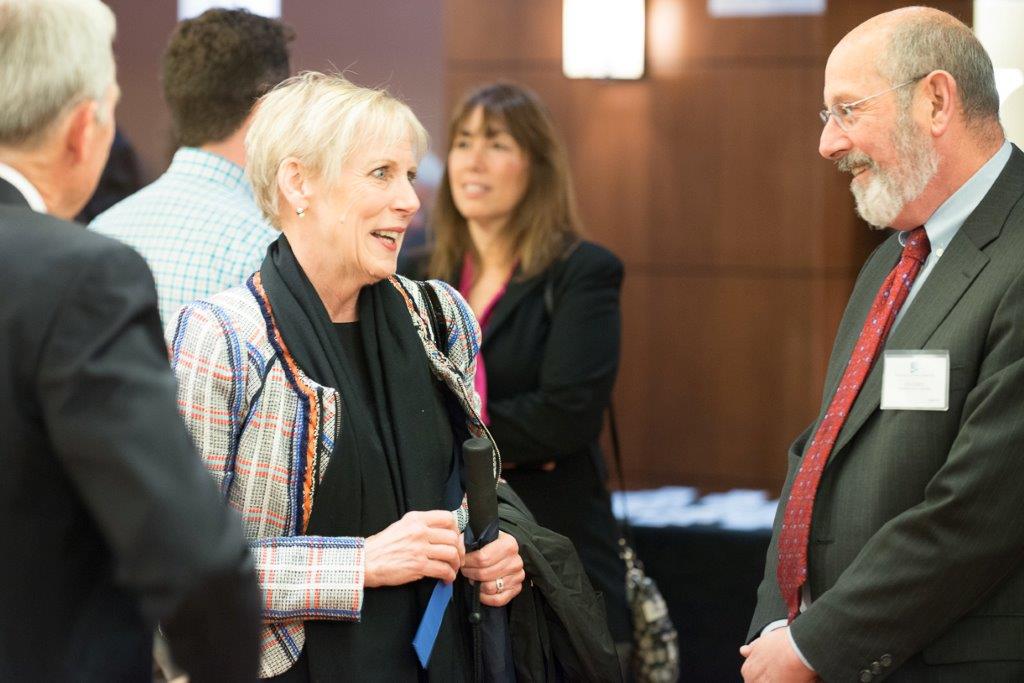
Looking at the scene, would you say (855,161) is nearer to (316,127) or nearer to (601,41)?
(316,127)

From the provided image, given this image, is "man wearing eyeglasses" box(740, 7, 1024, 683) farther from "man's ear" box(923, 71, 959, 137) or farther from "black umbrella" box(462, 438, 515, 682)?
"black umbrella" box(462, 438, 515, 682)

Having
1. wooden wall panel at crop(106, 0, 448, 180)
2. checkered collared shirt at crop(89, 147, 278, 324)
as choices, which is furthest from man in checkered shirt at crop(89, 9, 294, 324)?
wooden wall panel at crop(106, 0, 448, 180)

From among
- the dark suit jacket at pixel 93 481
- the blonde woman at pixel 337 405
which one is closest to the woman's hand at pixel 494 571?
the blonde woman at pixel 337 405

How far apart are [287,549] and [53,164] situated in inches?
30.2

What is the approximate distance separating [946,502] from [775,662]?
1.42 ft

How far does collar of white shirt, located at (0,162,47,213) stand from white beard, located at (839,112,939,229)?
1481 millimetres

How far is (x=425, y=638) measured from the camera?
2.06m

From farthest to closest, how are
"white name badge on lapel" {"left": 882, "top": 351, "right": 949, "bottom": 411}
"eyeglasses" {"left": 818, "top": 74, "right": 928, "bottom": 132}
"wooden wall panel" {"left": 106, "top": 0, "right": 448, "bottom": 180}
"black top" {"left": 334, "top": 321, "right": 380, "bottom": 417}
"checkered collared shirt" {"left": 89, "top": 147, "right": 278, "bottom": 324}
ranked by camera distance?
"wooden wall panel" {"left": 106, "top": 0, "right": 448, "bottom": 180} < "checkered collared shirt" {"left": 89, "top": 147, "right": 278, "bottom": 324} < "eyeglasses" {"left": 818, "top": 74, "right": 928, "bottom": 132} < "black top" {"left": 334, "top": 321, "right": 380, "bottom": 417} < "white name badge on lapel" {"left": 882, "top": 351, "right": 949, "bottom": 411}

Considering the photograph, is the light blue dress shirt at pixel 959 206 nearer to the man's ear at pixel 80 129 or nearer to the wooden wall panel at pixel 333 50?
the man's ear at pixel 80 129

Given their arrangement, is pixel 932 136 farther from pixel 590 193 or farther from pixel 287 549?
pixel 590 193

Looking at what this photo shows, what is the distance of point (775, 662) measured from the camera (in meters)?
2.20

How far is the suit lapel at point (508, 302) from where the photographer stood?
11.0 feet

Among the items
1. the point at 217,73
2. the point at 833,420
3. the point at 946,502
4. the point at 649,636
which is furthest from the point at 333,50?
the point at 946,502

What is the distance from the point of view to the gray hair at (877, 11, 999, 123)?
2258 millimetres
